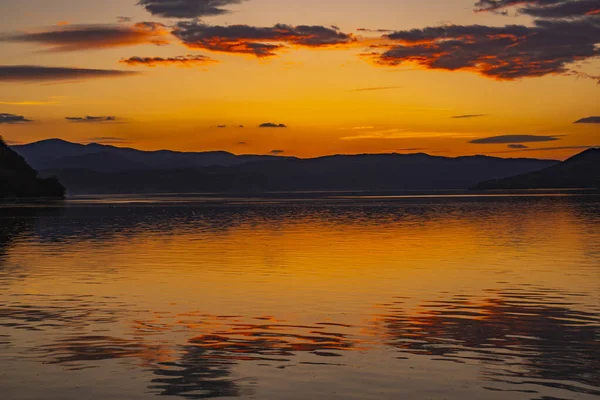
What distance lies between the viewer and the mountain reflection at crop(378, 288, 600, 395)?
19.9 meters

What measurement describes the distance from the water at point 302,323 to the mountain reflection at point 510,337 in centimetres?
7

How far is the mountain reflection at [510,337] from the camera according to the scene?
19906mm

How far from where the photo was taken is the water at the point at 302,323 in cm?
1919

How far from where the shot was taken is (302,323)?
27.4 metres

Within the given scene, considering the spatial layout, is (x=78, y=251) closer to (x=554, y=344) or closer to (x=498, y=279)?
(x=498, y=279)

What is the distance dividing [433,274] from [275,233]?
35181mm

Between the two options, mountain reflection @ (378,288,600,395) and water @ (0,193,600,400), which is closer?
water @ (0,193,600,400)

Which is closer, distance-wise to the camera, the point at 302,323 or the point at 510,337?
the point at 510,337

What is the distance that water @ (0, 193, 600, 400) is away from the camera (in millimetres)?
19188

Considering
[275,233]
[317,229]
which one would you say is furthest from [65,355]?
[317,229]

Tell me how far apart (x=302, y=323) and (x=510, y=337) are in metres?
6.54

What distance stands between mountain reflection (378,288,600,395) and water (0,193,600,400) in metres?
0.07

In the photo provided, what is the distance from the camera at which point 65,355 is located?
2236cm

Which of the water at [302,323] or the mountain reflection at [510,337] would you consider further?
the mountain reflection at [510,337]
